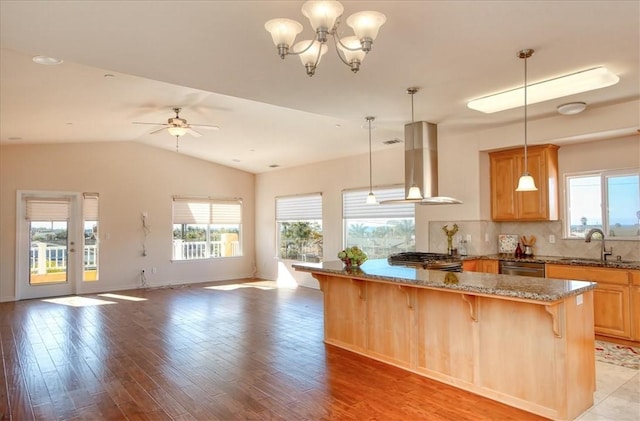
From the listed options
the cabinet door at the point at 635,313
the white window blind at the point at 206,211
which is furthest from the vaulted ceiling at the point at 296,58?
the white window blind at the point at 206,211

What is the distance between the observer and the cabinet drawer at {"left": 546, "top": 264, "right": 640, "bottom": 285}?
4.33m

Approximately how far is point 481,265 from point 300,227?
4753 millimetres

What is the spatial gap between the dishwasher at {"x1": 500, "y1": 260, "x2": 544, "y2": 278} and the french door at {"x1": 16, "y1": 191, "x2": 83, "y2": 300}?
791 centimetres

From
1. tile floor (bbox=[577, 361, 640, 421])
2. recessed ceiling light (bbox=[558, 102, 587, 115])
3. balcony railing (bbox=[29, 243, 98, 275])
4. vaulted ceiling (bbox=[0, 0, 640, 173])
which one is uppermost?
vaulted ceiling (bbox=[0, 0, 640, 173])

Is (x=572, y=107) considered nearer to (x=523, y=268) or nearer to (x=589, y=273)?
(x=589, y=273)

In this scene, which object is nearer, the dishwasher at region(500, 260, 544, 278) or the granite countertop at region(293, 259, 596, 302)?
the granite countertop at region(293, 259, 596, 302)

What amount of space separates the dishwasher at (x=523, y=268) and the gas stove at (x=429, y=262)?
2.18 feet

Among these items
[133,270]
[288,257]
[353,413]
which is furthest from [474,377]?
[133,270]

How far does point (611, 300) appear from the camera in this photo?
14.4 feet

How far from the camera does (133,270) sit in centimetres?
874

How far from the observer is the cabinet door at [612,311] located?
14.1 feet

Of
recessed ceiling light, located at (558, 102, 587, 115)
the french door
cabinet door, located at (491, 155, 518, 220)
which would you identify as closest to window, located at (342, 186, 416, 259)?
cabinet door, located at (491, 155, 518, 220)

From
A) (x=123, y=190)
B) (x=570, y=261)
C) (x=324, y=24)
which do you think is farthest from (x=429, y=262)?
(x=123, y=190)

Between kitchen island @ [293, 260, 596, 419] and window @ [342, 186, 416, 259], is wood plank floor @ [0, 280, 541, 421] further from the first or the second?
window @ [342, 186, 416, 259]
